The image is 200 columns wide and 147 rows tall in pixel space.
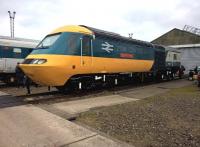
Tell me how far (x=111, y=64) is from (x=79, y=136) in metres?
8.24

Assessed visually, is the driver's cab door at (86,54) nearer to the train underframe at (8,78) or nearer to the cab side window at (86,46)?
the cab side window at (86,46)

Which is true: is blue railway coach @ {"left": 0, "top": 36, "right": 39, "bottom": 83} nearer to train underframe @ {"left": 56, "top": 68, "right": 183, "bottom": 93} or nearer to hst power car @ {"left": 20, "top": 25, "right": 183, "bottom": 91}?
hst power car @ {"left": 20, "top": 25, "right": 183, "bottom": 91}

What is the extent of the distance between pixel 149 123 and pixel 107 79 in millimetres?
7006

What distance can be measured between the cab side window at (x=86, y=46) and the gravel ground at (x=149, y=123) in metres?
3.60

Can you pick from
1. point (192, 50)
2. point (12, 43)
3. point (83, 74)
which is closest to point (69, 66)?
point (83, 74)

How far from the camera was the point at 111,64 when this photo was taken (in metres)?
13.7

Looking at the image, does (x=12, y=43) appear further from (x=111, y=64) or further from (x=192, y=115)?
(x=192, y=115)

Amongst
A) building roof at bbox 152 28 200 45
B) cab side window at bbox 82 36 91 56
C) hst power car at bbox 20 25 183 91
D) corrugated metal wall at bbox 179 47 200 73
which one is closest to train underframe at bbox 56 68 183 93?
hst power car at bbox 20 25 183 91

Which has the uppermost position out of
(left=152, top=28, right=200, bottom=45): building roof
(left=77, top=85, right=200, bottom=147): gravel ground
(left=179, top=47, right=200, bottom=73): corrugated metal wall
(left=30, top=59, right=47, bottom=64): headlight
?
(left=152, top=28, right=200, bottom=45): building roof

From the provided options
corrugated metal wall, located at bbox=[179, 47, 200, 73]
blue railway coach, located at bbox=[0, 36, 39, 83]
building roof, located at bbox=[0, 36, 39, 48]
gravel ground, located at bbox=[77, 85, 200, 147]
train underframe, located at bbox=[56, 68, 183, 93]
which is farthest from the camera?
corrugated metal wall, located at bbox=[179, 47, 200, 73]

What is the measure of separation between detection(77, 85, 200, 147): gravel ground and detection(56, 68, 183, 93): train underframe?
328cm

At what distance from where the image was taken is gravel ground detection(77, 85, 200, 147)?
582 centimetres

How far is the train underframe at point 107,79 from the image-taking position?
464 inches

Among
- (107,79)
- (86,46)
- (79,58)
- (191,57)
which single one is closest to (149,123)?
(79,58)
